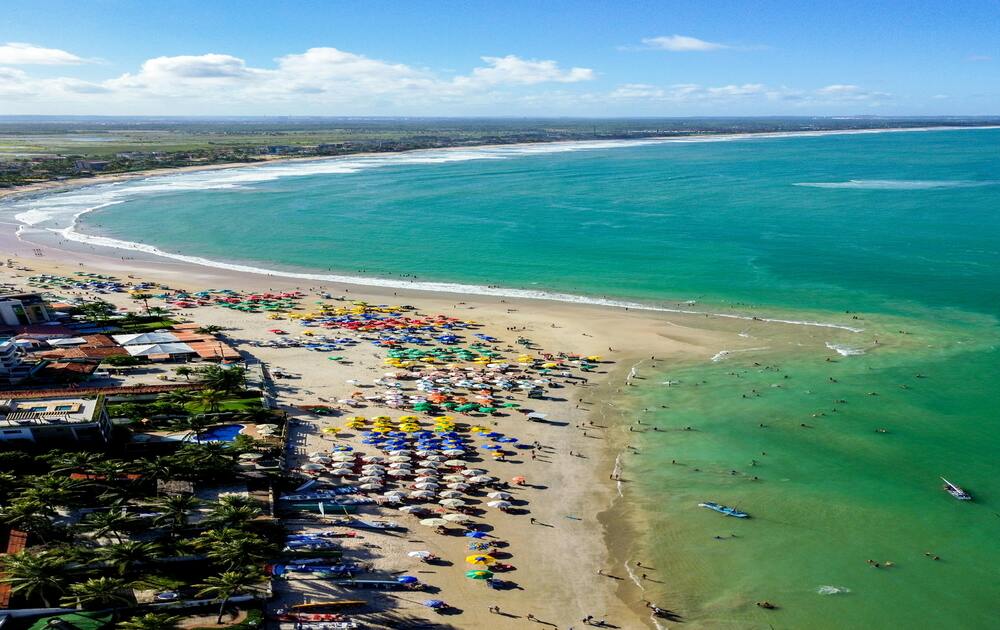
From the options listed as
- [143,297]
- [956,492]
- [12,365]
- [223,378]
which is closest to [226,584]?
[223,378]

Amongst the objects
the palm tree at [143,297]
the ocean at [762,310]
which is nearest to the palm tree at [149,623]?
the ocean at [762,310]

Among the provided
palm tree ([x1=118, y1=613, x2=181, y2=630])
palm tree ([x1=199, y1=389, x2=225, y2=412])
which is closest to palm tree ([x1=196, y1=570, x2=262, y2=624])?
palm tree ([x1=118, y1=613, x2=181, y2=630])

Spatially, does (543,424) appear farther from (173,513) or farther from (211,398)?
(173,513)

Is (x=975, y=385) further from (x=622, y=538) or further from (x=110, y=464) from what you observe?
(x=110, y=464)

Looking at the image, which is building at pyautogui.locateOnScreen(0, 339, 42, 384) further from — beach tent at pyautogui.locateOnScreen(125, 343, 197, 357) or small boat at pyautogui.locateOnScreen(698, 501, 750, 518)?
small boat at pyautogui.locateOnScreen(698, 501, 750, 518)

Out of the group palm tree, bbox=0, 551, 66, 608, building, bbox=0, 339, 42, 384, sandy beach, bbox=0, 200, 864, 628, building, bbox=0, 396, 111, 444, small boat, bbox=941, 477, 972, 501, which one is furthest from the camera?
building, bbox=0, 339, 42, 384
